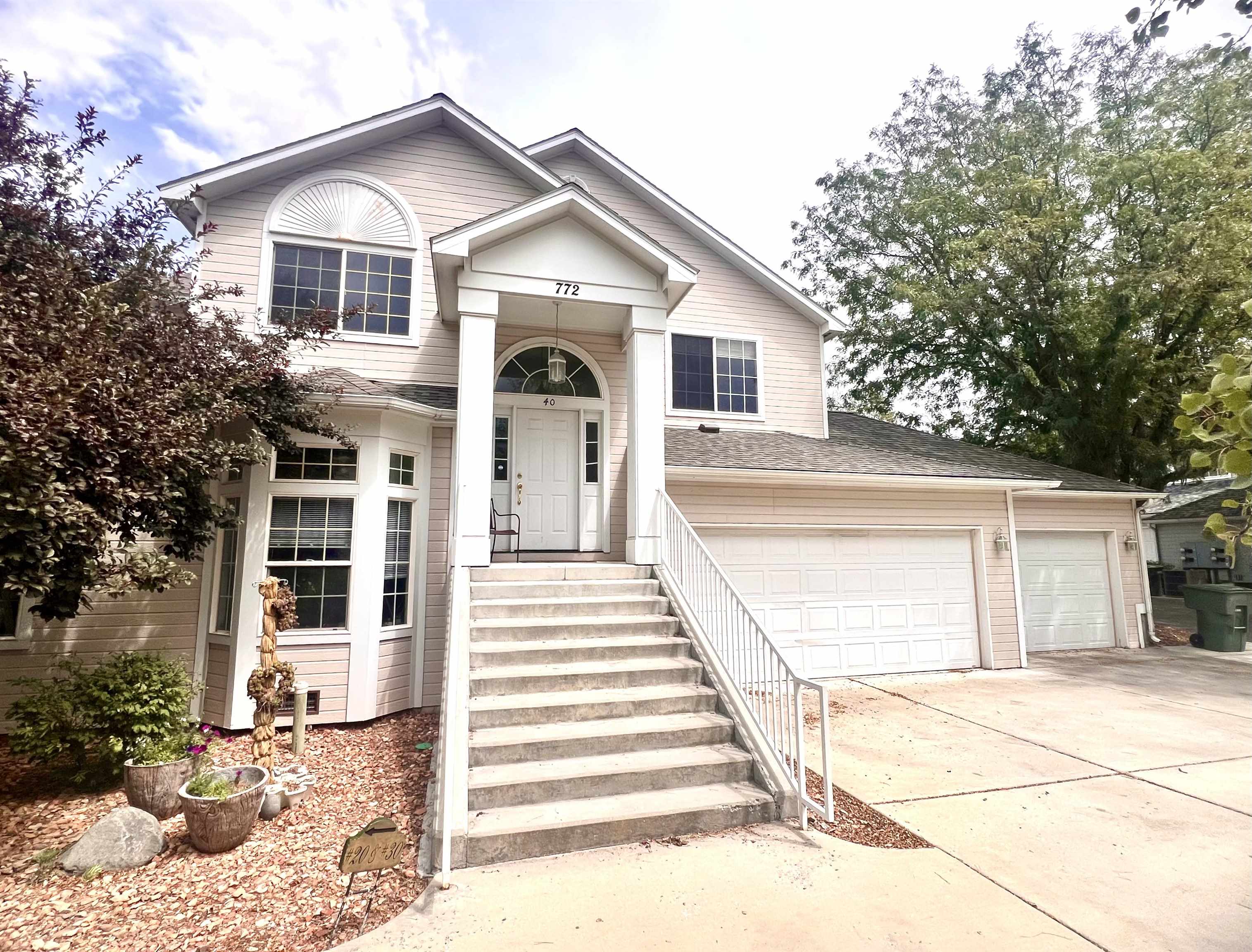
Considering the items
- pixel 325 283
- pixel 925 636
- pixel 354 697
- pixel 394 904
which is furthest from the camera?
pixel 925 636

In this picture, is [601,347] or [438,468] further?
[601,347]

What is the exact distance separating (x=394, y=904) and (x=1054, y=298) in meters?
16.7

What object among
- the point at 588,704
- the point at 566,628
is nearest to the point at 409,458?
the point at 566,628

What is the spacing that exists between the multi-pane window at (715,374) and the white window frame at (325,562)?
5.25 metres

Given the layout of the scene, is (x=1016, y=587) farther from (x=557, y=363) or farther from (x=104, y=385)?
(x=104, y=385)

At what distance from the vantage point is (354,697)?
648cm

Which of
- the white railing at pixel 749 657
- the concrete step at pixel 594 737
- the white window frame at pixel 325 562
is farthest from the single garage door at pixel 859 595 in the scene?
the white window frame at pixel 325 562

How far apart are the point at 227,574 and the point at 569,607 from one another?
3955mm

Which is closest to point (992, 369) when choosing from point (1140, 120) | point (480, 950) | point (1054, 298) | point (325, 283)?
point (1054, 298)

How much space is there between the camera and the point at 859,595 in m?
9.14

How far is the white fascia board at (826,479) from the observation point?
8.06m

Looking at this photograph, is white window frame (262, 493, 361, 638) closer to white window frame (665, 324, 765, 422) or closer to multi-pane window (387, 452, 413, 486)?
multi-pane window (387, 452, 413, 486)

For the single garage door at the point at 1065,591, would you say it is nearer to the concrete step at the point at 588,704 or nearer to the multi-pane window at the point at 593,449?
the multi-pane window at the point at 593,449

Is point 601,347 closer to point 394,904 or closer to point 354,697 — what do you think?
point 354,697
